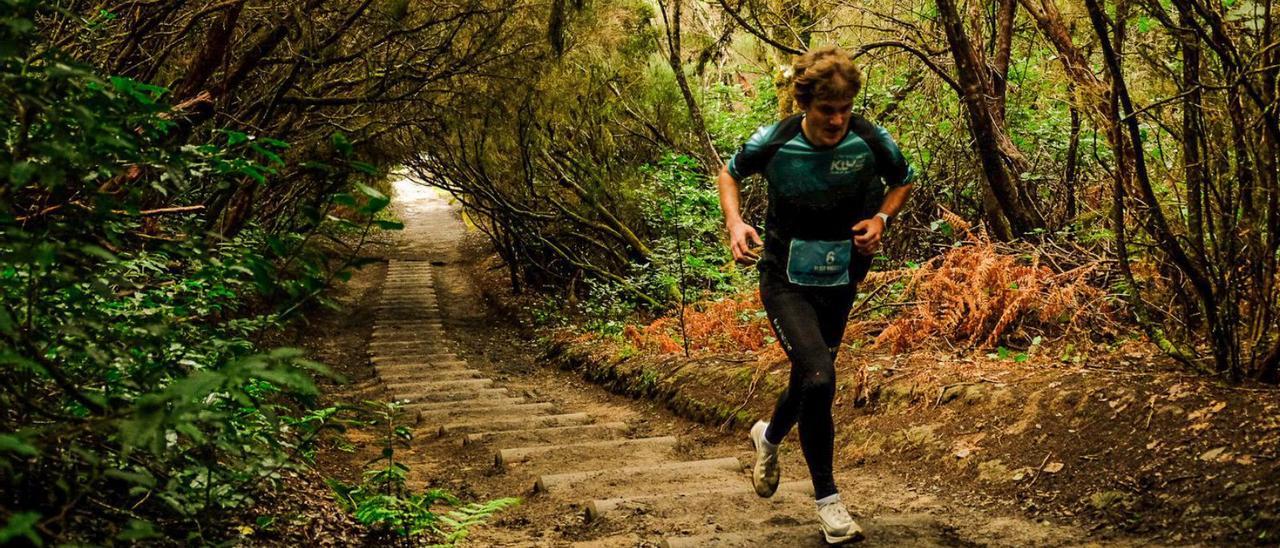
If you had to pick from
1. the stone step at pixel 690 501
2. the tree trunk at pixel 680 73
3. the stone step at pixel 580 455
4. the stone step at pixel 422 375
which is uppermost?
the tree trunk at pixel 680 73

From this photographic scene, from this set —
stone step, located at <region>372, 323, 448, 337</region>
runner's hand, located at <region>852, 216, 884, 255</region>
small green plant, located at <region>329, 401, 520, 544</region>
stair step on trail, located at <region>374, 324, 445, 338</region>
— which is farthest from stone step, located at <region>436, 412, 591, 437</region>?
stone step, located at <region>372, 323, 448, 337</region>

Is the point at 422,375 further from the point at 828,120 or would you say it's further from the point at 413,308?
the point at 828,120

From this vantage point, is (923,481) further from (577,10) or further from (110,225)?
(577,10)

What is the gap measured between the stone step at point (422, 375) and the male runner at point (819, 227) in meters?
7.74

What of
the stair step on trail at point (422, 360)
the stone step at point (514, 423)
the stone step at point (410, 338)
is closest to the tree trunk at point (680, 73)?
the stair step on trail at point (422, 360)

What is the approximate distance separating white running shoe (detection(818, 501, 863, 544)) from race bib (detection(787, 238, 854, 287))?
32.9 inches

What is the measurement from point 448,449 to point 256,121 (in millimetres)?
5073

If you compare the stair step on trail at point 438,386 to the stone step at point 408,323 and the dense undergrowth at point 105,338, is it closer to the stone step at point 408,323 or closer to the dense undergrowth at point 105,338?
the dense undergrowth at point 105,338

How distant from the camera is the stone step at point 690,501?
4.35 m

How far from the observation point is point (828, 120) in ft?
11.7

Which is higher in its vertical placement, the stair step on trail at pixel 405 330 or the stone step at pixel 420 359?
the stone step at pixel 420 359

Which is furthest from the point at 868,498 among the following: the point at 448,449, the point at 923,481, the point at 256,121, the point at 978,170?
the point at 256,121

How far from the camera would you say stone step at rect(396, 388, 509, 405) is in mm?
9250

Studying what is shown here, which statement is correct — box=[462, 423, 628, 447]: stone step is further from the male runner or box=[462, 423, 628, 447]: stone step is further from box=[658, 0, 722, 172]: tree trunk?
box=[658, 0, 722, 172]: tree trunk
